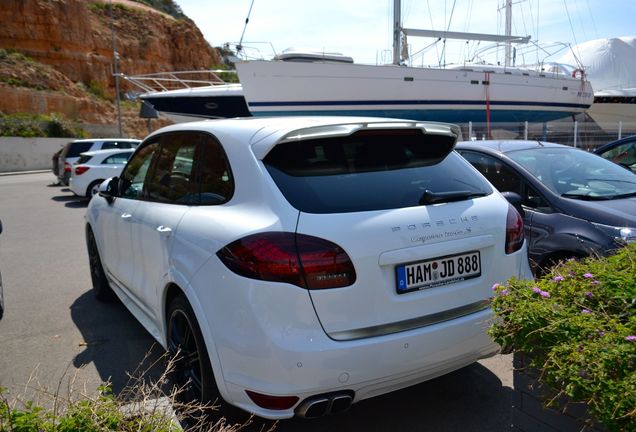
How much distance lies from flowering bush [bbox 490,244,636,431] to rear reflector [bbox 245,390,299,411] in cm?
102

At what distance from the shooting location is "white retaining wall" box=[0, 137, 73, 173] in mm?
32031

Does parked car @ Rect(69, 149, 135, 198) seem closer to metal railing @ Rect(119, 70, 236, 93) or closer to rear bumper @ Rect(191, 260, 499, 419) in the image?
metal railing @ Rect(119, 70, 236, 93)

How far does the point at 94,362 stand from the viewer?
4.03m

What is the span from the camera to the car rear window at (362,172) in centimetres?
276

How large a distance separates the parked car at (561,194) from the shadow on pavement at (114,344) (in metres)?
3.10

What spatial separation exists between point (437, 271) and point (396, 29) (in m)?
20.6

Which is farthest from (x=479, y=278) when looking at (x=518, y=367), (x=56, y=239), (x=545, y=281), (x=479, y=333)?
(x=56, y=239)

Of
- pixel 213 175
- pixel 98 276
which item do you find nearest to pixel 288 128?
pixel 213 175

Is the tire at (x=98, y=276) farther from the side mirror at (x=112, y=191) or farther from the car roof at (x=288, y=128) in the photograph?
the car roof at (x=288, y=128)

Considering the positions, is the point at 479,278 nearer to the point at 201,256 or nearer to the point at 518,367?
the point at 518,367

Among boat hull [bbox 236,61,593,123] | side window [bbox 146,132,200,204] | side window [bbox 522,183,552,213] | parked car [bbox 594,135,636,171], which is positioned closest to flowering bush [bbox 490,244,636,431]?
side window [bbox 146,132,200,204]

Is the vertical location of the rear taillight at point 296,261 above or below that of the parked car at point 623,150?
below

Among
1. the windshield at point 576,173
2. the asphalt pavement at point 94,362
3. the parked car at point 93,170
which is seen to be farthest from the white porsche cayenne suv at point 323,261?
the parked car at point 93,170

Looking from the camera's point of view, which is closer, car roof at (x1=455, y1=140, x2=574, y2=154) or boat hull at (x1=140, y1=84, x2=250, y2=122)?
car roof at (x1=455, y1=140, x2=574, y2=154)
